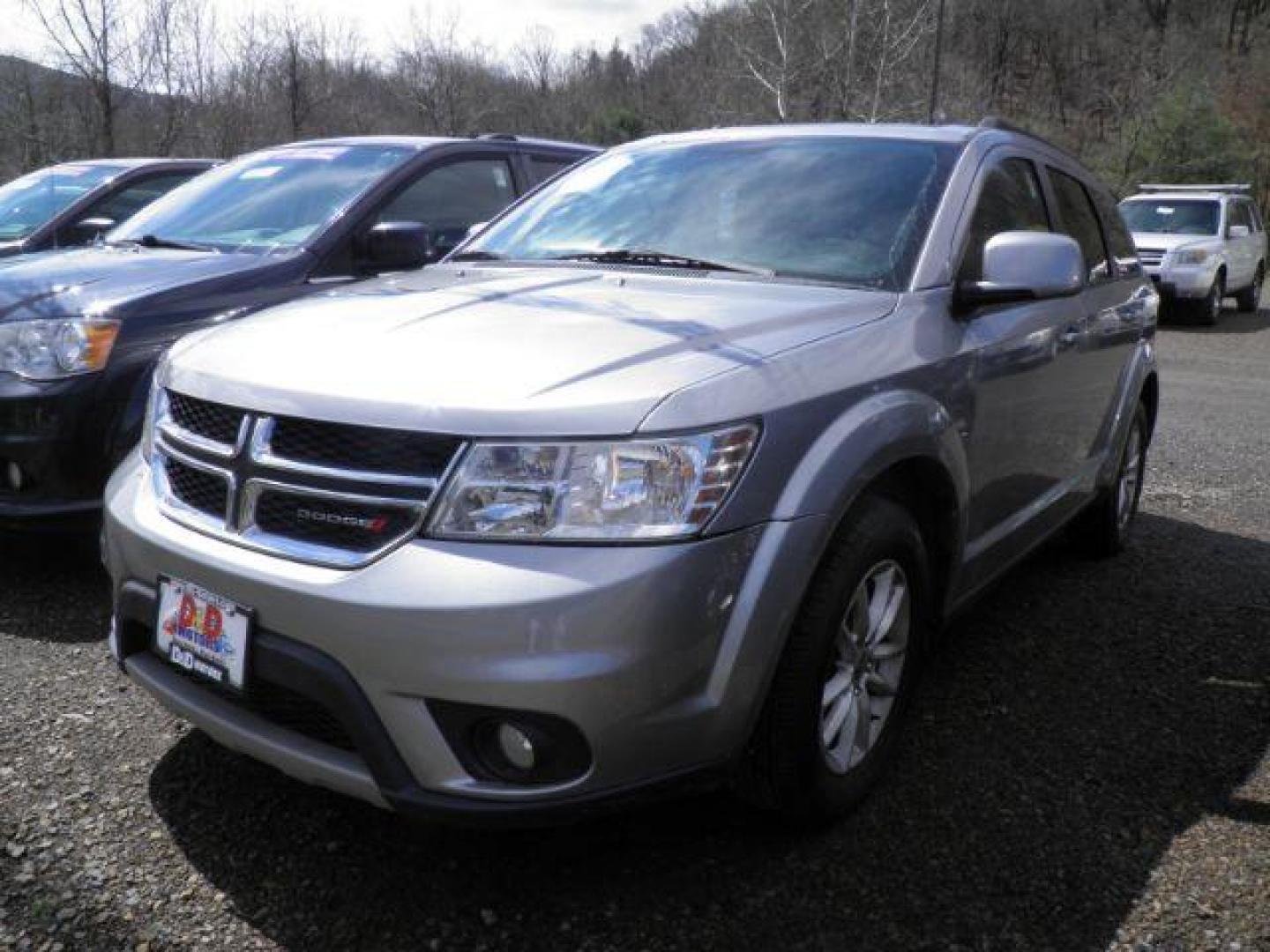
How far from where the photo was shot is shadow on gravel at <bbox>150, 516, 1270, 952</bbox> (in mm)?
2172

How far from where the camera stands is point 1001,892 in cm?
230

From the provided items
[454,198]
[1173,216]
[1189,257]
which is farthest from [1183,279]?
[454,198]

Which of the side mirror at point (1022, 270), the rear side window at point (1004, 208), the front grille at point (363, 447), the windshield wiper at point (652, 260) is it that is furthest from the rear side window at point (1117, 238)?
the front grille at point (363, 447)

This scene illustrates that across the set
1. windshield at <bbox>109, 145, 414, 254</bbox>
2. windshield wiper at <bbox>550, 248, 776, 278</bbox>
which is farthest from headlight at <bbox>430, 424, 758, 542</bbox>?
windshield at <bbox>109, 145, 414, 254</bbox>

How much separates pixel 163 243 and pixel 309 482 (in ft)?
10.5

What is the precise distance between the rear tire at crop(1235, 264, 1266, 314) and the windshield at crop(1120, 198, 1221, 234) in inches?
66.3

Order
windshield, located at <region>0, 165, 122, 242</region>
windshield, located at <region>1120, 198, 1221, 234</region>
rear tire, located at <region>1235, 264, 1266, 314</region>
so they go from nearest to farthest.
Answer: windshield, located at <region>0, 165, 122, 242</region>
windshield, located at <region>1120, 198, 1221, 234</region>
rear tire, located at <region>1235, 264, 1266, 314</region>

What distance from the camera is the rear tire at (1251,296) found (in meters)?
Answer: 16.7

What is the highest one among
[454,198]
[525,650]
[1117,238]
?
[454,198]

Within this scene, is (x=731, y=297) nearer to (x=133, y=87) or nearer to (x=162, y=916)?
(x=162, y=916)

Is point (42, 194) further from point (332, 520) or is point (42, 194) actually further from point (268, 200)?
point (332, 520)

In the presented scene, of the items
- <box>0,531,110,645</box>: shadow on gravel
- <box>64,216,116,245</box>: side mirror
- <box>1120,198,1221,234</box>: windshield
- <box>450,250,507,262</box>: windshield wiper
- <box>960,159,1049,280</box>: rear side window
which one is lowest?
<box>0,531,110,645</box>: shadow on gravel

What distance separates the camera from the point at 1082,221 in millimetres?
4066

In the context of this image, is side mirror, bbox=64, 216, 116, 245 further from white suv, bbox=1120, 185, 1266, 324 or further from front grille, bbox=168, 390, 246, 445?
white suv, bbox=1120, 185, 1266, 324
